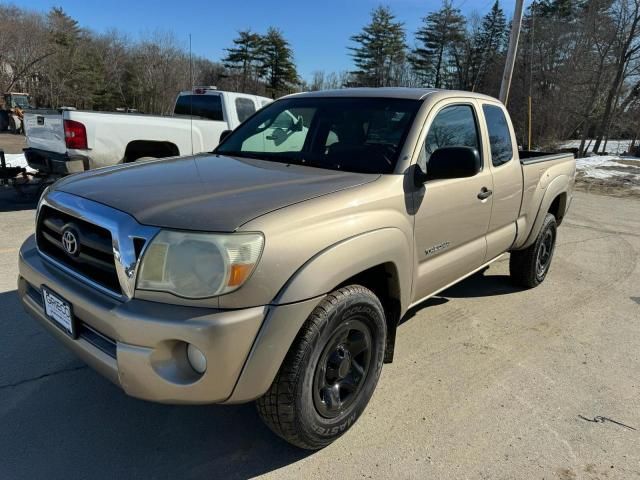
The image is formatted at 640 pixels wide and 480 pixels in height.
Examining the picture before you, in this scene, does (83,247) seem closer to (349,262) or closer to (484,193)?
(349,262)

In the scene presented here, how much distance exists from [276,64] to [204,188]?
165 ft

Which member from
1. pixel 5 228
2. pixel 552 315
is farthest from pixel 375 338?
pixel 5 228

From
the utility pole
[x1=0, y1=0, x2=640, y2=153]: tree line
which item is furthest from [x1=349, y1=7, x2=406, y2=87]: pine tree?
the utility pole

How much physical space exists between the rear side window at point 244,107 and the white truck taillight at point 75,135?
290cm

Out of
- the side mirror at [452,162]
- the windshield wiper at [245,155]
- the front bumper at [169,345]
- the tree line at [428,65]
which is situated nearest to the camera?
the front bumper at [169,345]

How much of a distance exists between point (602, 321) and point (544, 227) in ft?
3.36

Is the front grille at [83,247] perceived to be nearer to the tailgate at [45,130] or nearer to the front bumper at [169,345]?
the front bumper at [169,345]

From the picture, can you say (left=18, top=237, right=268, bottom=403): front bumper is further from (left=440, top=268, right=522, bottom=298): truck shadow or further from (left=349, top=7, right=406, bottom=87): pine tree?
(left=349, top=7, right=406, bottom=87): pine tree

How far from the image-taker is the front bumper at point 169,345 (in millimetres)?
1845

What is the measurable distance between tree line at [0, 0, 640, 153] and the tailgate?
13.7 feet

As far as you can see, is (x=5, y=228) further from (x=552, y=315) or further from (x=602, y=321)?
(x=602, y=321)

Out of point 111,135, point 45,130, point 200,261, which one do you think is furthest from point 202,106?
point 200,261

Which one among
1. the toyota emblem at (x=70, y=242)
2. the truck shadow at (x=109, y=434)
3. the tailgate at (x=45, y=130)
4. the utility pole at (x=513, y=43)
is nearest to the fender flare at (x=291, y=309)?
the truck shadow at (x=109, y=434)

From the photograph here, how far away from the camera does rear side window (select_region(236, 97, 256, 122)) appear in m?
8.80
